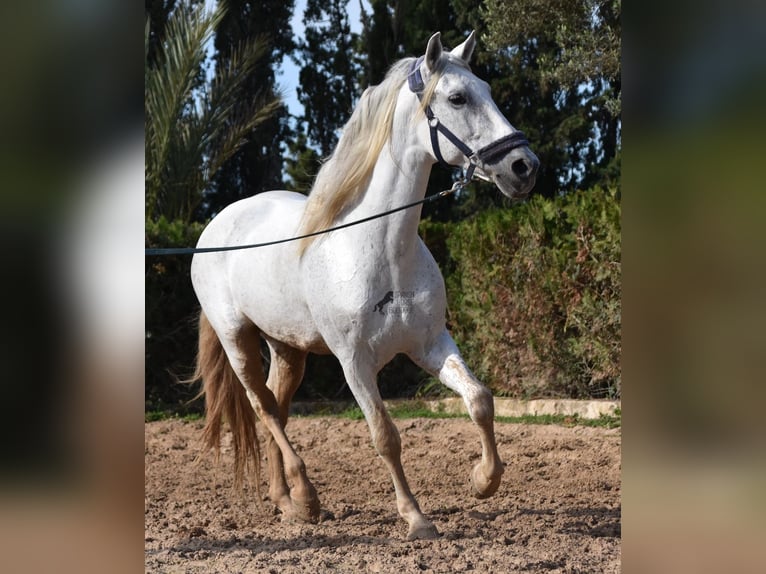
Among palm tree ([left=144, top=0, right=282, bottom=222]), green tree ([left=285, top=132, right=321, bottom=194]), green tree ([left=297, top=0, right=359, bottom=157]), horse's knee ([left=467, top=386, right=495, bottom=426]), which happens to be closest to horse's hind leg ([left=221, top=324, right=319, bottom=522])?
horse's knee ([left=467, top=386, right=495, bottom=426])

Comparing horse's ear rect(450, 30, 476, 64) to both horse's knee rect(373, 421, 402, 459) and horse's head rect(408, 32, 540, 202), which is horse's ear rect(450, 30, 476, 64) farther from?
horse's knee rect(373, 421, 402, 459)

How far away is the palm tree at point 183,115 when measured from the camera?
401 inches

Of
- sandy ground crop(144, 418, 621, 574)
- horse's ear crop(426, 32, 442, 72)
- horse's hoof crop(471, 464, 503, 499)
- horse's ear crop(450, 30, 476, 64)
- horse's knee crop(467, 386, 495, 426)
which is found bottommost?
sandy ground crop(144, 418, 621, 574)

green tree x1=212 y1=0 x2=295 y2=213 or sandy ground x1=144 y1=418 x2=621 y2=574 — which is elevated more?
green tree x1=212 y1=0 x2=295 y2=213

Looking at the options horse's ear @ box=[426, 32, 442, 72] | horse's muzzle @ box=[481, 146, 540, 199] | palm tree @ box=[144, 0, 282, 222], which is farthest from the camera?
palm tree @ box=[144, 0, 282, 222]

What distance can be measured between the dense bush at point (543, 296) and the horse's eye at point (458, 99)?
3.78 metres

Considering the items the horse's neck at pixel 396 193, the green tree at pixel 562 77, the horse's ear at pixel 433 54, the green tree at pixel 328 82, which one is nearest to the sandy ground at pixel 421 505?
the horse's neck at pixel 396 193

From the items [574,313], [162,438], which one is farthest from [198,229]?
[574,313]

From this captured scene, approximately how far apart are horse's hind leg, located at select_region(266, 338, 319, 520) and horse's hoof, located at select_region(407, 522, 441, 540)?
751 millimetres

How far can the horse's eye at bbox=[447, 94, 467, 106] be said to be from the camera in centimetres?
359

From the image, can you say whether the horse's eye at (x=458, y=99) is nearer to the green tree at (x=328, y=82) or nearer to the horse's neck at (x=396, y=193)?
the horse's neck at (x=396, y=193)

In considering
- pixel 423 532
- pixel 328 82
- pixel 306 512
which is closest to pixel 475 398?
pixel 423 532
